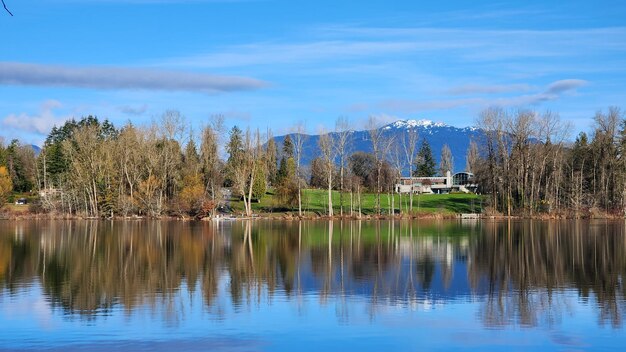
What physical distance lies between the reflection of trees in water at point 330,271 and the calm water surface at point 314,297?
2.6 inches

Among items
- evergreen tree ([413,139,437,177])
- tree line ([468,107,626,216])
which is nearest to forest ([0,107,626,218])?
tree line ([468,107,626,216])

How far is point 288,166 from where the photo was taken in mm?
124812

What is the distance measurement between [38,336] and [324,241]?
3328 cm

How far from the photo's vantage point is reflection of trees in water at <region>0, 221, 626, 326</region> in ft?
77.9

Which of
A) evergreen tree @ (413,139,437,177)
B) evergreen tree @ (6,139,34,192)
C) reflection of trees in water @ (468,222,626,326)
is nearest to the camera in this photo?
reflection of trees in water @ (468,222,626,326)

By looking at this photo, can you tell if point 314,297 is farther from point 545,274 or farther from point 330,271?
point 545,274

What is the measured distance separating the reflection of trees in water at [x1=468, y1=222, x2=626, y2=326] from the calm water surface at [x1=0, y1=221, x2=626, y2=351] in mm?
78

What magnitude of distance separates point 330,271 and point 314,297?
749 centimetres

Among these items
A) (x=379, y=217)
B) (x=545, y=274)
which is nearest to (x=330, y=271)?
(x=545, y=274)

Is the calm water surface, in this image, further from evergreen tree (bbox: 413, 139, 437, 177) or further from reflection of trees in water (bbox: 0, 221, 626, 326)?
evergreen tree (bbox: 413, 139, 437, 177)

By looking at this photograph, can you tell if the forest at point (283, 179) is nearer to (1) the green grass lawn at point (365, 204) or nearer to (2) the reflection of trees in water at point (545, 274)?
→ (1) the green grass lawn at point (365, 204)

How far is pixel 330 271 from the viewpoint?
3191 centimetres

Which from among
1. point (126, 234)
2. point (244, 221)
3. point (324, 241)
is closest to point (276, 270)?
point (324, 241)

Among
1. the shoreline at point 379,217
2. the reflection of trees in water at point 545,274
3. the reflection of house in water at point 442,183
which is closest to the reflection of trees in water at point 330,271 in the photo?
the reflection of trees in water at point 545,274
